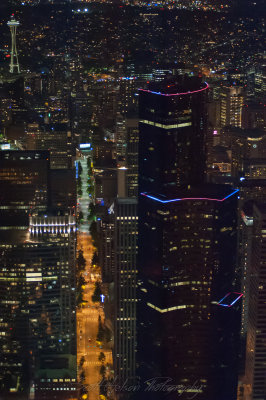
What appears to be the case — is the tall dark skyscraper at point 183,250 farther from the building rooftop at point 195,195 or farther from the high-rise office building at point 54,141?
the high-rise office building at point 54,141

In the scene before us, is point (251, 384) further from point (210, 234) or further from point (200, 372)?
point (210, 234)

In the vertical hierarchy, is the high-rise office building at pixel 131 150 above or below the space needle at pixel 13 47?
below

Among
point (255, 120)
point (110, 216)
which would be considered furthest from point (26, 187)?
point (255, 120)

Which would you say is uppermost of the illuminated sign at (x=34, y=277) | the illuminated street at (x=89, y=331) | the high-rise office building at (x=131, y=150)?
the high-rise office building at (x=131, y=150)

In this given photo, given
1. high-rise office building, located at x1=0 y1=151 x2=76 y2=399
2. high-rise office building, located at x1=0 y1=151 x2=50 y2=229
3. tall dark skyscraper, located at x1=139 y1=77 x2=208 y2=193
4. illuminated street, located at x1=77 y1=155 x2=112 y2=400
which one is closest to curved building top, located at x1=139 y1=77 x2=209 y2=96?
tall dark skyscraper, located at x1=139 y1=77 x2=208 y2=193

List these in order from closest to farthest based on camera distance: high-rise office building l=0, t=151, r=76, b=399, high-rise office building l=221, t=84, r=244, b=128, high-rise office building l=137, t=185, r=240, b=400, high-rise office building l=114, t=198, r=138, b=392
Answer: high-rise office building l=137, t=185, r=240, b=400
high-rise office building l=114, t=198, r=138, b=392
high-rise office building l=0, t=151, r=76, b=399
high-rise office building l=221, t=84, r=244, b=128

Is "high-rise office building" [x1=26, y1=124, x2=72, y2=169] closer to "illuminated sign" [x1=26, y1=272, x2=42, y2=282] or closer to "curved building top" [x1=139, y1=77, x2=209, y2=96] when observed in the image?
Result: "illuminated sign" [x1=26, y1=272, x2=42, y2=282]

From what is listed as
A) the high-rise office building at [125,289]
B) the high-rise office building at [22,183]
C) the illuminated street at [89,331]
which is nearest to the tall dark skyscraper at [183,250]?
the high-rise office building at [125,289]
